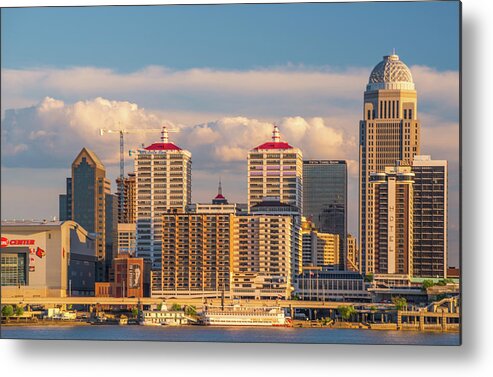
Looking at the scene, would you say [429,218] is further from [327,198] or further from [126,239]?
[126,239]

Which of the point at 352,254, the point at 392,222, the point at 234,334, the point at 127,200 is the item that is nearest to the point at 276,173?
the point at 352,254

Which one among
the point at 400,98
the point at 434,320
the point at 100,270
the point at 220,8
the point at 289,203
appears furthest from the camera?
the point at 289,203

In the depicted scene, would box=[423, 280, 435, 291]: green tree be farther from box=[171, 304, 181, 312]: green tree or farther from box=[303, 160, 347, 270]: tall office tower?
box=[171, 304, 181, 312]: green tree

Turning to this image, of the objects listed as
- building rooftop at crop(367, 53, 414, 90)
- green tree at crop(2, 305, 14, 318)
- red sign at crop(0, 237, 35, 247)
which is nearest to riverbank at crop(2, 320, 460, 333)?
green tree at crop(2, 305, 14, 318)

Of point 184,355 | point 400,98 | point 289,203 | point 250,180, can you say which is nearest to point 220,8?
point 184,355

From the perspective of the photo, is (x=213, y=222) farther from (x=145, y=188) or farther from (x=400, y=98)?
(x=400, y=98)

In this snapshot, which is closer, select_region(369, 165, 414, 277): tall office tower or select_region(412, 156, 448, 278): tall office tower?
select_region(412, 156, 448, 278): tall office tower
